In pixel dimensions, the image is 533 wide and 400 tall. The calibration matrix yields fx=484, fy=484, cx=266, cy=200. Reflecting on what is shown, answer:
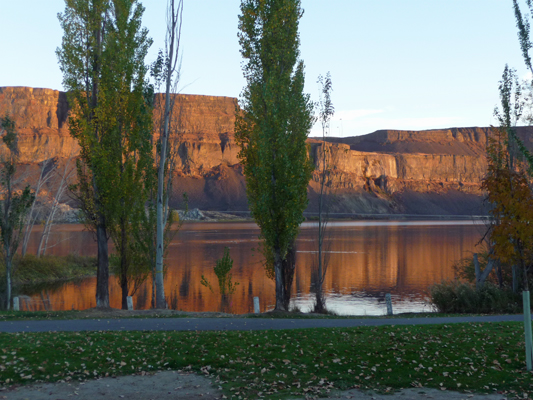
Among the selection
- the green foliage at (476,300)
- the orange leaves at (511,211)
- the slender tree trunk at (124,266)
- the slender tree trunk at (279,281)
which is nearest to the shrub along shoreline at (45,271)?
the slender tree trunk at (124,266)

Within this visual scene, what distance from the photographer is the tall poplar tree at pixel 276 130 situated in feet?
65.5

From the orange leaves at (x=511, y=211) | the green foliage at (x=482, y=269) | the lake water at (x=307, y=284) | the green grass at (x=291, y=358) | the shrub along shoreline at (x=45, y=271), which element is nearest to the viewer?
the green grass at (x=291, y=358)

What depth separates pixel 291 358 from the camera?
1024cm

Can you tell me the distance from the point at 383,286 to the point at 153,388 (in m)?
30.5

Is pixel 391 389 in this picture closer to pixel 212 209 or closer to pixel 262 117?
pixel 262 117

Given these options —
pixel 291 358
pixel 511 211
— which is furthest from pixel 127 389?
pixel 511 211

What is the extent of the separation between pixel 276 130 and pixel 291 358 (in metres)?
12.0

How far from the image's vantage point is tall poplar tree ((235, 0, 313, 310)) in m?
20.0

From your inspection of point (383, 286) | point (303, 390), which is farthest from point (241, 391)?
point (383, 286)

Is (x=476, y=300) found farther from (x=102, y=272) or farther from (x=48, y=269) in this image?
(x=48, y=269)

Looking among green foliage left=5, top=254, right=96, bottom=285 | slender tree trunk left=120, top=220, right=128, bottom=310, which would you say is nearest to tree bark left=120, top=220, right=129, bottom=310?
slender tree trunk left=120, top=220, right=128, bottom=310

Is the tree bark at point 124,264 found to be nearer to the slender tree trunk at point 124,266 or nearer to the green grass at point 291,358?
the slender tree trunk at point 124,266

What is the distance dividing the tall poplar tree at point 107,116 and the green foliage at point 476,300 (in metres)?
14.7

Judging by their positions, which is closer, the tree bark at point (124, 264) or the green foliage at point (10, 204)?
the green foliage at point (10, 204)
